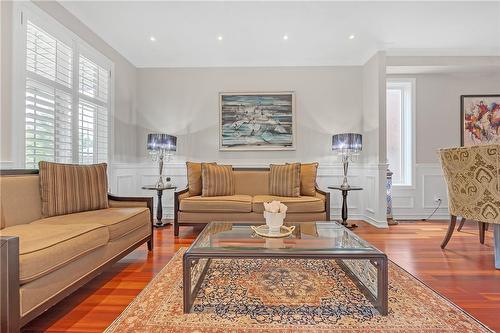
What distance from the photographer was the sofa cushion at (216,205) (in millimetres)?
3459

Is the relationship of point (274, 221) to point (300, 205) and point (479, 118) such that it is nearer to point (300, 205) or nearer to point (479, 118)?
point (300, 205)

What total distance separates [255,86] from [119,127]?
2.27m

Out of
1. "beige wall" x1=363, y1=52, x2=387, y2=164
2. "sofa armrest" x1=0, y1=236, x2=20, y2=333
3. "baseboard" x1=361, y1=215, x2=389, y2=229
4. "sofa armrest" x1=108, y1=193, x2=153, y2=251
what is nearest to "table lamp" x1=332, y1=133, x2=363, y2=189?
"beige wall" x1=363, y1=52, x2=387, y2=164

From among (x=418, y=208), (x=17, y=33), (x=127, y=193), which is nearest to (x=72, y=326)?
(x=17, y=33)

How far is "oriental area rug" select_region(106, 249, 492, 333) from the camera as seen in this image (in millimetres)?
1549

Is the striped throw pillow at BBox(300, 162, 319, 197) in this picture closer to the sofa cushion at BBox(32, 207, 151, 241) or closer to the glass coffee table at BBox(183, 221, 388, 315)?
the glass coffee table at BBox(183, 221, 388, 315)

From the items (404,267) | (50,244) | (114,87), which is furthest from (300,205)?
(114,87)

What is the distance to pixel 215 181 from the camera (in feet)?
12.6

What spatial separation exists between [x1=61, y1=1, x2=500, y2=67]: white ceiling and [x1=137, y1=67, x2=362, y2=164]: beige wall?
0.18m

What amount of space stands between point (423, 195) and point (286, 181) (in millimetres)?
2642

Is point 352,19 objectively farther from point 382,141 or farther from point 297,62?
point 382,141

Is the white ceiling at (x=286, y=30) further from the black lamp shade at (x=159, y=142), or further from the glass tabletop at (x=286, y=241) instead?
the glass tabletop at (x=286, y=241)

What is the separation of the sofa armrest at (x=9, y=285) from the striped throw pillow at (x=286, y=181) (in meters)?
2.97

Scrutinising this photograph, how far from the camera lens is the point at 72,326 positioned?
1.58m
